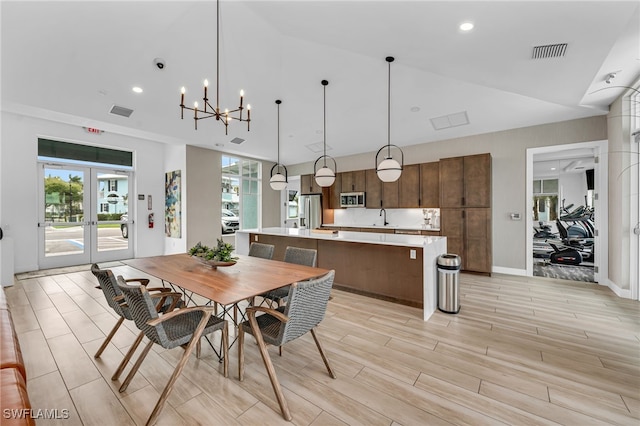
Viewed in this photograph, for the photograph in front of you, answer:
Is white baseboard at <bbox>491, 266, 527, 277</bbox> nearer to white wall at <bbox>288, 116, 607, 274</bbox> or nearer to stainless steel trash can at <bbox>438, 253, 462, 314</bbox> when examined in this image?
white wall at <bbox>288, 116, 607, 274</bbox>

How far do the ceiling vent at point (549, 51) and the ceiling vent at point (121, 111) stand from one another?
6.23m

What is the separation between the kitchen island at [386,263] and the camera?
330 centimetres

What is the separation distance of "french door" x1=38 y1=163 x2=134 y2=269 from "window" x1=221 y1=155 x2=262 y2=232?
2369 mm

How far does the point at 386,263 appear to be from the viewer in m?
3.67

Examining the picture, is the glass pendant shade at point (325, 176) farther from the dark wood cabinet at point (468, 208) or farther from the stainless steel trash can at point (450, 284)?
the dark wood cabinet at point (468, 208)

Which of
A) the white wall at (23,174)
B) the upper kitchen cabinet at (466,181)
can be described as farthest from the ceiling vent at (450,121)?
the white wall at (23,174)

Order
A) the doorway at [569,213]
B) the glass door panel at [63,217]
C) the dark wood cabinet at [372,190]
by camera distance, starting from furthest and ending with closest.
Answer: the dark wood cabinet at [372,190] < the glass door panel at [63,217] < the doorway at [569,213]

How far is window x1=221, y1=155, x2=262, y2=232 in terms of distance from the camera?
762 centimetres

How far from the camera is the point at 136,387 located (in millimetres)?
1957

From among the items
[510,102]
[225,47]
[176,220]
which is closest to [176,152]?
[176,220]

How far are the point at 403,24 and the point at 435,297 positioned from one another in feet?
10.5

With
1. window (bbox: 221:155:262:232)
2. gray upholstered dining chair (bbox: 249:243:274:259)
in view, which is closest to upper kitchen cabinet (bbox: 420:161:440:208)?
gray upholstered dining chair (bbox: 249:243:274:259)

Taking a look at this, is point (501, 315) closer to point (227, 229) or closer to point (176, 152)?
point (227, 229)

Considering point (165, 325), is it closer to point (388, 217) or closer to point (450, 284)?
point (450, 284)
